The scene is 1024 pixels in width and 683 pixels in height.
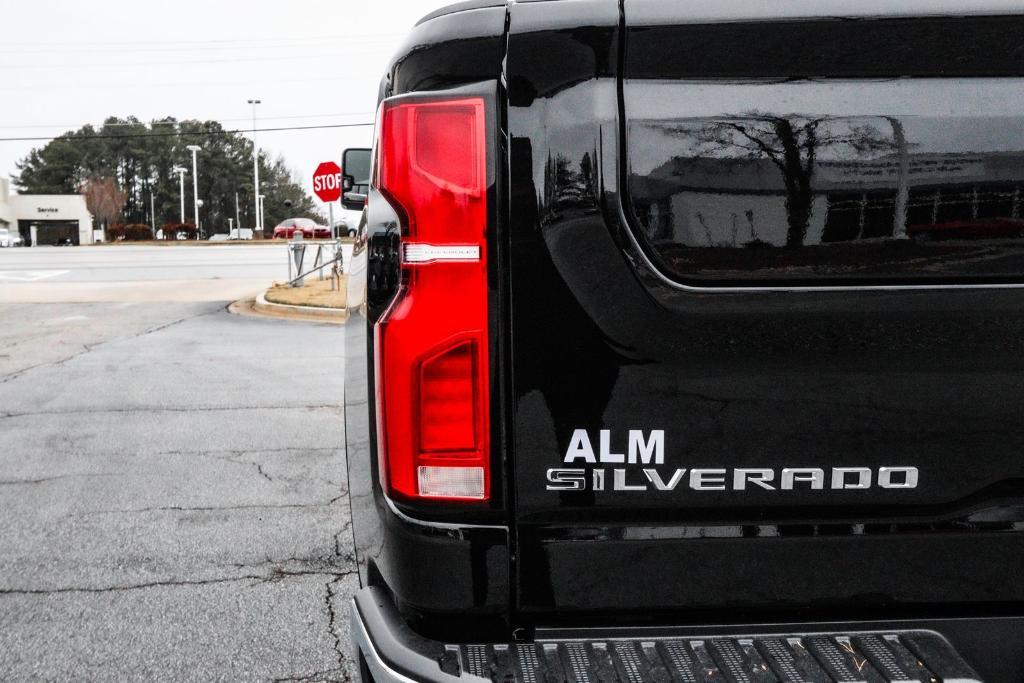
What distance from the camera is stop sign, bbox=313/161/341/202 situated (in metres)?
18.5

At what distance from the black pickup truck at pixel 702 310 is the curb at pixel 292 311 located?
12.4m

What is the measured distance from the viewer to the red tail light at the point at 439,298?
1611 millimetres

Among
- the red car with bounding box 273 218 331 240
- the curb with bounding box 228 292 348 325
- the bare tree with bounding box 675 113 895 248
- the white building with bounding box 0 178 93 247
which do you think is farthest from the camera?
the white building with bounding box 0 178 93 247

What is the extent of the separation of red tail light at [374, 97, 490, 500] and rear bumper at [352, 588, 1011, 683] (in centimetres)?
30

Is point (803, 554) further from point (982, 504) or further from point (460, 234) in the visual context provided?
point (460, 234)

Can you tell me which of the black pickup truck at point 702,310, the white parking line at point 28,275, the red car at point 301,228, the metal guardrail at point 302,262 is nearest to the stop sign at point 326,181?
the metal guardrail at point 302,262

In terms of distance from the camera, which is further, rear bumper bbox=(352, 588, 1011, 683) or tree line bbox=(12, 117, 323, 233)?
tree line bbox=(12, 117, 323, 233)

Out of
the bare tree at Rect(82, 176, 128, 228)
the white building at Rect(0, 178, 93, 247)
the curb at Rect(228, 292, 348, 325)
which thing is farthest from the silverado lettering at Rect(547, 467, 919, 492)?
the bare tree at Rect(82, 176, 128, 228)

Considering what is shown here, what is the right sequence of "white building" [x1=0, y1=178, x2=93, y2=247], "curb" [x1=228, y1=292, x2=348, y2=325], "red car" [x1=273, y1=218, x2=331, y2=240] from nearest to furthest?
"curb" [x1=228, y1=292, x2=348, y2=325]
"red car" [x1=273, y1=218, x2=331, y2=240]
"white building" [x1=0, y1=178, x2=93, y2=247]

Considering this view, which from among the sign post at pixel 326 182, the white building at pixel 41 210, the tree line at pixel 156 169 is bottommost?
the sign post at pixel 326 182

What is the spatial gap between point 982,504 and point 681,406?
1.96 ft

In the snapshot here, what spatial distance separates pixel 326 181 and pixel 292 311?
4.41 meters

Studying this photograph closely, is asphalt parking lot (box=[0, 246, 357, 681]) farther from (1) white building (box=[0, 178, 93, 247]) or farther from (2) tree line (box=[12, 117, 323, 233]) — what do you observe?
(2) tree line (box=[12, 117, 323, 233])

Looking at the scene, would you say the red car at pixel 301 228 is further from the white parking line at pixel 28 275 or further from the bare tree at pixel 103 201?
the bare tree at pixel 103 201
